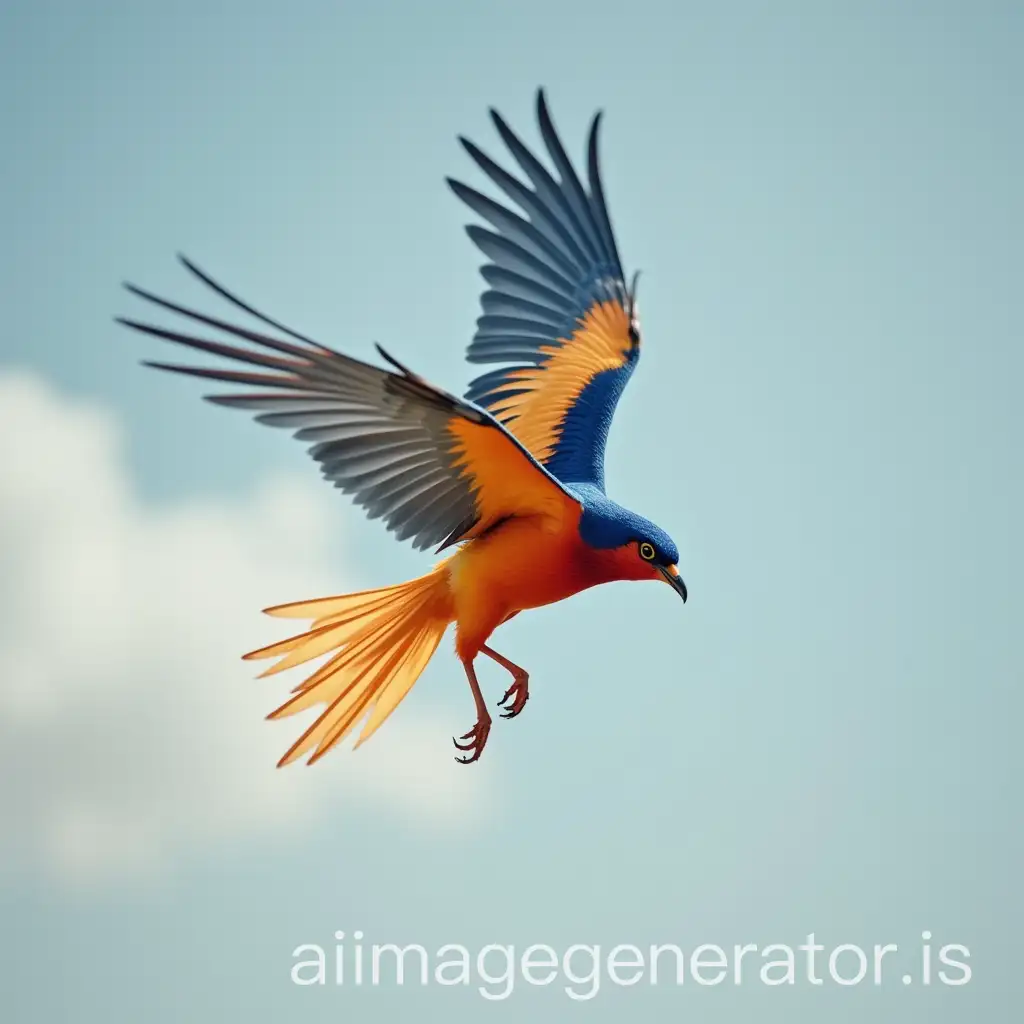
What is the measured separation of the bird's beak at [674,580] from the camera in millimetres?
6957

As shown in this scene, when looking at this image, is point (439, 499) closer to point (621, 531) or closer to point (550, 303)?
point (621, 531)

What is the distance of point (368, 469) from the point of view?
6797 millimetres

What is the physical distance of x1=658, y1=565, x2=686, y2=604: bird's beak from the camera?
274 inches

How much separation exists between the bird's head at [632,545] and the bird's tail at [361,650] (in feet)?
3.19

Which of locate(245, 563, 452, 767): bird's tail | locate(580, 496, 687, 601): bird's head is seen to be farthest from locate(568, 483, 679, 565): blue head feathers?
locate(245, 563, 452, 767): bird's tail

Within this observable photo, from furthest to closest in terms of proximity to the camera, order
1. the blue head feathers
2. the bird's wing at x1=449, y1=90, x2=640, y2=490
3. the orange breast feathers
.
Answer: the bird's wing at x1=449, y1=90, x2=640, y2=490 → the orange breast feathers → the blue head feathers

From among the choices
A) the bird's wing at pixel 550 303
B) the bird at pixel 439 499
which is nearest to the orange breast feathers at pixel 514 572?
the bird at pixel 439 499

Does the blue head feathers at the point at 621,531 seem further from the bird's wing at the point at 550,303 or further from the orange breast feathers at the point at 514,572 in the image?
the bird's wing at the point at 550,303

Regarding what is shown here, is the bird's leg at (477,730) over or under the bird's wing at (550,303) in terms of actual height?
under

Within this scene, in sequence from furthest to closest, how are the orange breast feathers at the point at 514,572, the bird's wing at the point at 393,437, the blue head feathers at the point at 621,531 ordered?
the orange breast feathers at the point at 514,572 < the blue head feathers at the point at 621,531 < the bird's wing at the point at 393,437

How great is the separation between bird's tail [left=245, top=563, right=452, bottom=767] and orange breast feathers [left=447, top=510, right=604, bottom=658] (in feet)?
0.65

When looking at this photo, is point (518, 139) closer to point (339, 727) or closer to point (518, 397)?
point (518, 397)

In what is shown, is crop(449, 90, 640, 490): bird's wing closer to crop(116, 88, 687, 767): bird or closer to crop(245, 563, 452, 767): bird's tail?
crop(116, 88, 687, 767): bird

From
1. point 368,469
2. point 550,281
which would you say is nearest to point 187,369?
point 368,469
